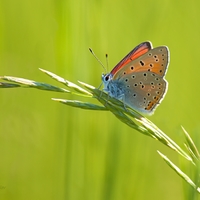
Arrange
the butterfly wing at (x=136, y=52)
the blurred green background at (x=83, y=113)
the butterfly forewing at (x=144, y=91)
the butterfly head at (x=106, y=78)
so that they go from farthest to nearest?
the butterfly head at (x=106, y=78), the butterfly forewing at (x=144, y=91), the butterfly wing at (x=136, y=52), the blurred green background at (x=83, y=113)

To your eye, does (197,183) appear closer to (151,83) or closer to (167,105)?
(151,83)

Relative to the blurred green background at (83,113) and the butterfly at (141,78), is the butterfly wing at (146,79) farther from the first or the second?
the blurred green background at (83,113)

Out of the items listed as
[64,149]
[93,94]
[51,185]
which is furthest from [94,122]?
[51,185]

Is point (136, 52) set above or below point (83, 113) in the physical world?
above

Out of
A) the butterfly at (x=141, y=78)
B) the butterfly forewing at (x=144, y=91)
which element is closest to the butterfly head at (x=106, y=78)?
the butterfly at (x=141, y=78)

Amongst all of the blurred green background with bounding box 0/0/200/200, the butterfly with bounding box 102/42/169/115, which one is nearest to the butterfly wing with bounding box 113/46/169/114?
the butterfly with bounding box 102/42/169/115

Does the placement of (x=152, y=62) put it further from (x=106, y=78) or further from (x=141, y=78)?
(x=106, y=78)

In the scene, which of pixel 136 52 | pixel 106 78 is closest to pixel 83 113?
pixel 106 78
